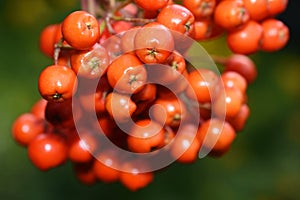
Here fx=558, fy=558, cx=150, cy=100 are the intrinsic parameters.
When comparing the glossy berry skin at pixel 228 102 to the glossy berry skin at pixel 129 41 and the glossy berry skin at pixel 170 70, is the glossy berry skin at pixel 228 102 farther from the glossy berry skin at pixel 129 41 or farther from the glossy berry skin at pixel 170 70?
the glossy berry skin at pixel 129 41

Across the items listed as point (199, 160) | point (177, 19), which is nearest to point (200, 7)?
point (177, 19)

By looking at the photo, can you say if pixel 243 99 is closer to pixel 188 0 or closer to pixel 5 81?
pixel 188 0

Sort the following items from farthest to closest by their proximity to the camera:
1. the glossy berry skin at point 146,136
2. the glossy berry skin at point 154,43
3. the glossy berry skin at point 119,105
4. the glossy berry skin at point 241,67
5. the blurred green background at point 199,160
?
the blurred green background at point 199,160
the glossy berry skin at point 241,67
the glossy berry skin at point 146,136
the glossy berry skin at point 119,105
the glossy berry skin at point 154,43

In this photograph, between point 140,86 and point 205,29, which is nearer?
point 140,86

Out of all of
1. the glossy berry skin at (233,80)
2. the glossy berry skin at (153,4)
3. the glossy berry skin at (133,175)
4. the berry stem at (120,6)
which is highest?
the glossy berry skin at (153,4)

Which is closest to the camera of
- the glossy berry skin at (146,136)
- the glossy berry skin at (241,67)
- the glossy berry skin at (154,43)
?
the glossy berry skin at (154,43)

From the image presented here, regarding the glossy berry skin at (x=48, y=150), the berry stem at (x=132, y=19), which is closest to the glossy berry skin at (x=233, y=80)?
the berry stem at (x=132, y=19)

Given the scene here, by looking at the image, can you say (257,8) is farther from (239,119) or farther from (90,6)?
(90,6)
